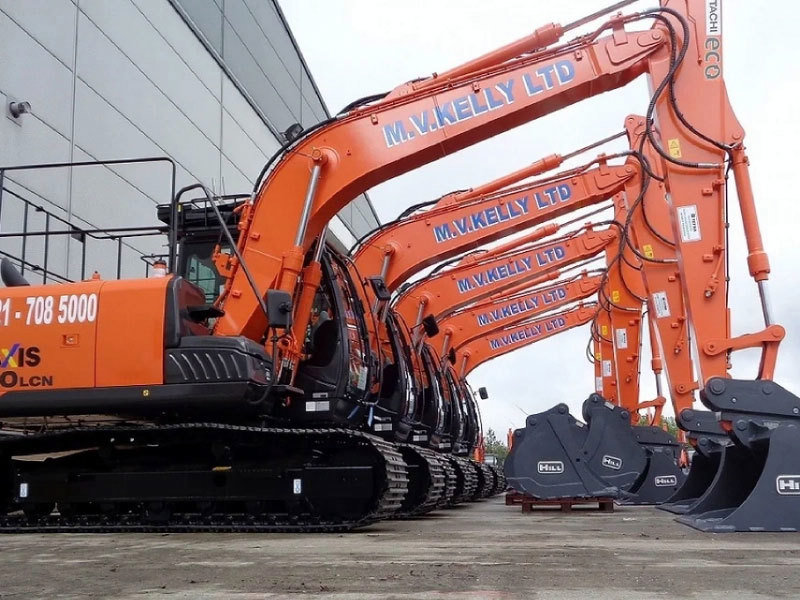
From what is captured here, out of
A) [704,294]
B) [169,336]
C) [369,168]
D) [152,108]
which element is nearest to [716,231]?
[704,294]

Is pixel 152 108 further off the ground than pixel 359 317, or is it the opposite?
pixel 152 108

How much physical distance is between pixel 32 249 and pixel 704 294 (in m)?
8.50

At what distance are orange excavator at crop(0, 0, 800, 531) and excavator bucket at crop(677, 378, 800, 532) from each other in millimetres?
28

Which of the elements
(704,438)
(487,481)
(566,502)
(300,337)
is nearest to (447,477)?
(566,502)

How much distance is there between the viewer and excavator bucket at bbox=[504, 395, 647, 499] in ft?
42.5

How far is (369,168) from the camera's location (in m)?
9.66

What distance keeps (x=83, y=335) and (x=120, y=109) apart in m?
7.54

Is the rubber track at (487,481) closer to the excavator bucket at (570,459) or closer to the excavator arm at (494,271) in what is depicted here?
the excavator arm at (494,271)

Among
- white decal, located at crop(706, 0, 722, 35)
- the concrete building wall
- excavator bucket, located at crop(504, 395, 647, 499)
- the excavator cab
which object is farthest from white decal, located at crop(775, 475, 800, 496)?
the concrete building wall

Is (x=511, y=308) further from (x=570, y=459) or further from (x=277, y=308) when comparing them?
(x=277, y=308)

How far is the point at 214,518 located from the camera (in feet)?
30.4

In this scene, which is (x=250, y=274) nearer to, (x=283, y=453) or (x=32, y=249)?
(x=283, y=453)

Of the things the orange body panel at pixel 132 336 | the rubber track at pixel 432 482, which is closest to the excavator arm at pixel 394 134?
the orange body panel at pixel 132 336

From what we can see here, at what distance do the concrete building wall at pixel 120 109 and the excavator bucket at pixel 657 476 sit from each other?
8638mm
